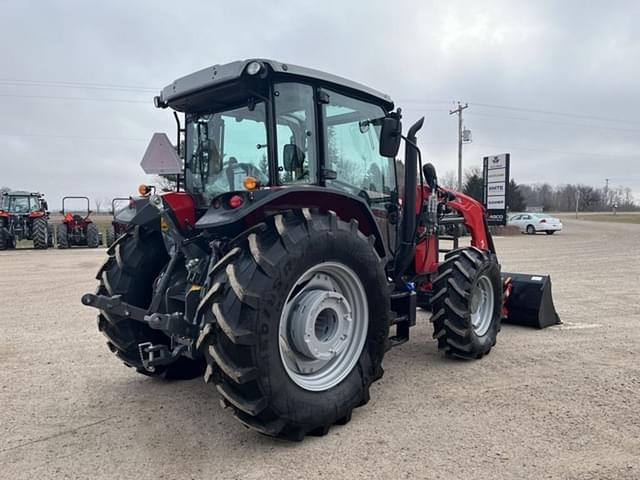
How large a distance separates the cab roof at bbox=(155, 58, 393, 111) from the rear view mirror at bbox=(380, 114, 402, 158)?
473mm

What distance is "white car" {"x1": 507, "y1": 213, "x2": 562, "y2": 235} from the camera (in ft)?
97.6

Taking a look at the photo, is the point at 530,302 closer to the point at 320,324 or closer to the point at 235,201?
the point at 320,324

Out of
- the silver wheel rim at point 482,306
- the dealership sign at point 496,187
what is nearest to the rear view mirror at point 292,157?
the silver wheel rim at point 482,306

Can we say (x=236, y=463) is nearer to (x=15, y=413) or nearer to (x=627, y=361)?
(x=15, y=413)

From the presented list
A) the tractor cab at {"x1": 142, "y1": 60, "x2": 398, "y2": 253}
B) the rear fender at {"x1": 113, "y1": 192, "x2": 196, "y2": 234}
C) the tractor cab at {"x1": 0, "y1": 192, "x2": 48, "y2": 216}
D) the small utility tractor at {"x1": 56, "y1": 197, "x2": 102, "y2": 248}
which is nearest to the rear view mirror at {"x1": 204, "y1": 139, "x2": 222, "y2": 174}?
the tractor cab at {"x1": 142, "y1": 60, "x2": 398, "y2": 253}

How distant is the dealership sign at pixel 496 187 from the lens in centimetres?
2256

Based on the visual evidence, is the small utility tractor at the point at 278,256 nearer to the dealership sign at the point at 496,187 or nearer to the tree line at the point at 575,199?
the dealership sign at the point at 496,187

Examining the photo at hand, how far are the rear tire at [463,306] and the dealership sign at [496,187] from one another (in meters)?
18.7

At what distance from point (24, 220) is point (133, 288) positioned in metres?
18.5

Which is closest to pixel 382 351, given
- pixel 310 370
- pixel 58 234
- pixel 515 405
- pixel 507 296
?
pixel 310 370

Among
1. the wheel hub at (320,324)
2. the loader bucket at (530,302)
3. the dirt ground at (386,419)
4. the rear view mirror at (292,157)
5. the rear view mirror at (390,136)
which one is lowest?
the dirt ground at (386,419)

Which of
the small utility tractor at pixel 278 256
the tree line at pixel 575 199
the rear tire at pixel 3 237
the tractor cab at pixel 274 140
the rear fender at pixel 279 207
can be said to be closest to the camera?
the small utility tractor at pixel 278 256

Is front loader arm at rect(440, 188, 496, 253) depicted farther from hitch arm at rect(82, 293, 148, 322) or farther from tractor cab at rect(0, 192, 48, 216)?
tractor cab at rect(0, 192, 48, 216)

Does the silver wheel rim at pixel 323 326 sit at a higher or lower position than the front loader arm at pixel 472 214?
lower
